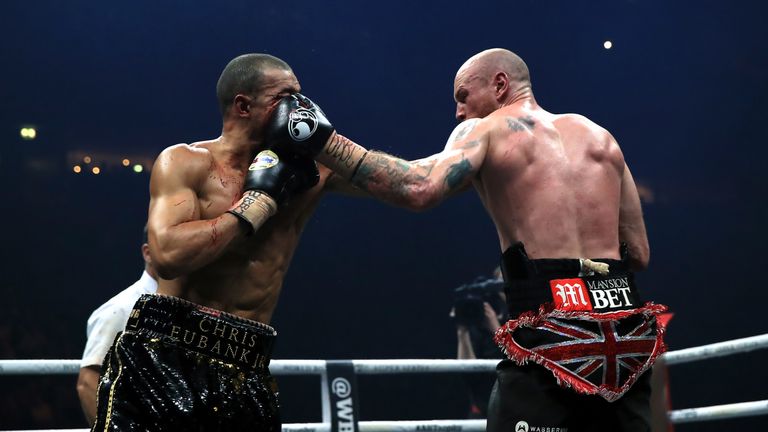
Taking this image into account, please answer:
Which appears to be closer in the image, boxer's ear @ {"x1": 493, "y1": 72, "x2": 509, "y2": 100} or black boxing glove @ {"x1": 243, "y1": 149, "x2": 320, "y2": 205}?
black boxing glove @ {"x1": 243, "y1": 149, "x2": 320, "y2": 205}

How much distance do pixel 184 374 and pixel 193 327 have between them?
0.10m

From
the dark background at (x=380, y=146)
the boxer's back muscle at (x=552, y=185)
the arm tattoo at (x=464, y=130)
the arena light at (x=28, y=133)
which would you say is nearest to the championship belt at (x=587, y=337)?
the boxer's back muscle at (x=552, y=185)

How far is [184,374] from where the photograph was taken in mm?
1825

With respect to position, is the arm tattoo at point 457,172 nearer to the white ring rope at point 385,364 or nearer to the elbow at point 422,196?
the elbow at point 422,196

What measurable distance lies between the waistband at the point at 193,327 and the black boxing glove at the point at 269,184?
8.9 inches

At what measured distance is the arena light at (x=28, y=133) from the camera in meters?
6.89

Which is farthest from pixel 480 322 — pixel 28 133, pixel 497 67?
pixel 28 133

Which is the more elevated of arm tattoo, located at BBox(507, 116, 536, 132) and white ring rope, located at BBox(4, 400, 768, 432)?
arm tattoo, located at BBox(507, 116, 536, 132)

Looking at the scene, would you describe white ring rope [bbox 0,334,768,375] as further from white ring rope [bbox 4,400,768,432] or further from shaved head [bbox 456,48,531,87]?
shaved head [bbox 456,48,531,87]

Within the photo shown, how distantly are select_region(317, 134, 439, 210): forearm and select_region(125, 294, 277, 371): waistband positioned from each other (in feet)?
1.49

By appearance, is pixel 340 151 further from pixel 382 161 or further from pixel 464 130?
pixel 464 130

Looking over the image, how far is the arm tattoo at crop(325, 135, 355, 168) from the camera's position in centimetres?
204

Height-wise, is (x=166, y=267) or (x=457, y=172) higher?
(x=457, y=172)

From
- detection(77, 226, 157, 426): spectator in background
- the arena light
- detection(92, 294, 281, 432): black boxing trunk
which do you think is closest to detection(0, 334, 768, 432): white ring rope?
detection(77, 226, 157, 426): spectator in background
